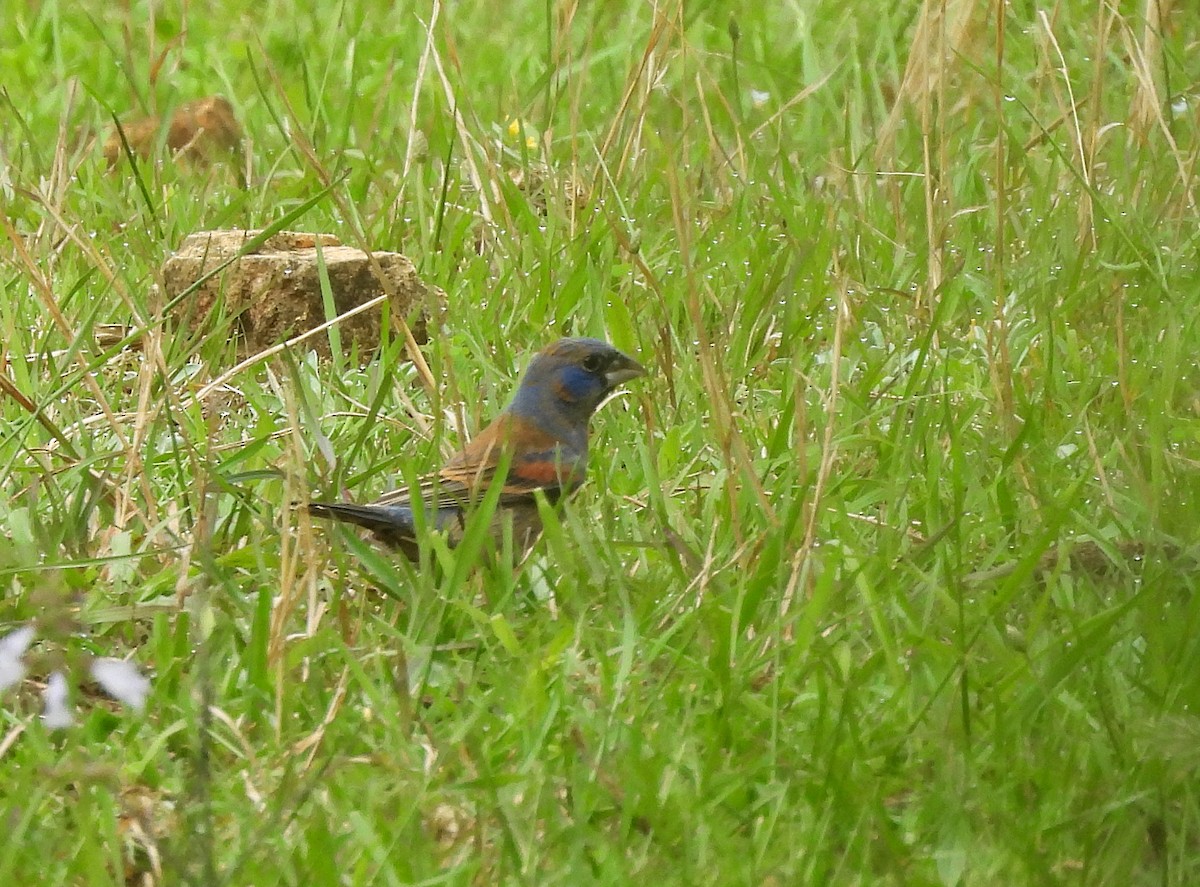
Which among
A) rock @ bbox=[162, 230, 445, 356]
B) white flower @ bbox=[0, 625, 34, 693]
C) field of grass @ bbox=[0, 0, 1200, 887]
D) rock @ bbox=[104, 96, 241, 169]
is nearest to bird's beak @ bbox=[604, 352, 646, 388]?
field of grass @ bbox=[0, 0, 1200, 887]

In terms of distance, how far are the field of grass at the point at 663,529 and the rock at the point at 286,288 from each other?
131mm

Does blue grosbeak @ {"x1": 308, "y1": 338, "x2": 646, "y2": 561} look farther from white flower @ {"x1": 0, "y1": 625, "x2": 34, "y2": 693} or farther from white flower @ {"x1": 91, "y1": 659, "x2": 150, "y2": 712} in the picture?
white flower @ {"x1": 0, "y1": 625, "x2": 34, "y2": 693}

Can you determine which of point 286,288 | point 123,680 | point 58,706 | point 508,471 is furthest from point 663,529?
point 286,288

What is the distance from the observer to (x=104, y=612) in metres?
3.43

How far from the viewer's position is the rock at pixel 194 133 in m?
6.67

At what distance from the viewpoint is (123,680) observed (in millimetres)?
2967

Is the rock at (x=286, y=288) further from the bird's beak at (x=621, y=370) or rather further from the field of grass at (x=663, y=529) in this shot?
the bird's beak at (x=621, y=370)

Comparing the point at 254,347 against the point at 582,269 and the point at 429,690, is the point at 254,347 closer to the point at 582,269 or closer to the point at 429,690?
the point at 582,269

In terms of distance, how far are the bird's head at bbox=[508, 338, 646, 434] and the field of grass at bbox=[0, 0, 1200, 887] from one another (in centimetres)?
13

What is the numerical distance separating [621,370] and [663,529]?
95 cm

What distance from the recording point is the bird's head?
4367mm

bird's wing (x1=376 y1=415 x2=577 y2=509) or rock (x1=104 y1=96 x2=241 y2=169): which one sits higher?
bird's wing (x1=376 y1=415 x2=577 y2=509)

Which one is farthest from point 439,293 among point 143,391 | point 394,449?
point 143,391

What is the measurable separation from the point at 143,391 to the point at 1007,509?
1.68 meters
